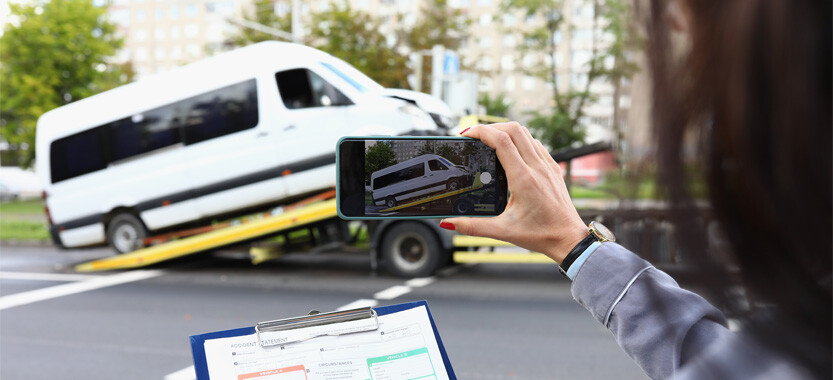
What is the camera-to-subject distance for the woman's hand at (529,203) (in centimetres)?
108

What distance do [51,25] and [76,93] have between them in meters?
0.37

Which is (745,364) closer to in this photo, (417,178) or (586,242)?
(586,242)

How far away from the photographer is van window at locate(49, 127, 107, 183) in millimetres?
4094

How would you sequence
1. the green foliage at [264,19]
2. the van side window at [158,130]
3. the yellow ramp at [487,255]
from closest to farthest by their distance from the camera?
the van side window at [158,130]
the yellow ramp at [487,255]
the green foliage at [264,19]

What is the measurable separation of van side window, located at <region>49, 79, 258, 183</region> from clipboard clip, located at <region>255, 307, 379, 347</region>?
282cm

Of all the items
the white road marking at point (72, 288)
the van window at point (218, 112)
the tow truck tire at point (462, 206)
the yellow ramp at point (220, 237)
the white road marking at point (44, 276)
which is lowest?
the white road marking at point (72, 288)

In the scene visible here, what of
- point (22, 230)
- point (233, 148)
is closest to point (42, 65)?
point (233, 148)

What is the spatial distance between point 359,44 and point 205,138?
5.67ft

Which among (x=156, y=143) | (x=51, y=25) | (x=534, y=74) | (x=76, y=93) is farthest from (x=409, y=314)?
(x=534, y=74)

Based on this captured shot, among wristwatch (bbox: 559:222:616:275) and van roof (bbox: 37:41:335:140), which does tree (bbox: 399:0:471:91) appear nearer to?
van roof (bbox: 37:41:335:140)

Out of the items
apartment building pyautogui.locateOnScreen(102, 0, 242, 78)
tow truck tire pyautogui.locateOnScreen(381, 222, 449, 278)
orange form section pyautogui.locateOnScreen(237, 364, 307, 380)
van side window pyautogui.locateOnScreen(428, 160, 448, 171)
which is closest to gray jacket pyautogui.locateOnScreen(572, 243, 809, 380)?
van side window pyautogui.locateOnScreen(428, 160, 448, 171)

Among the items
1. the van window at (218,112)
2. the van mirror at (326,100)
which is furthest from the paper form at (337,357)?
the van window at (218,112)

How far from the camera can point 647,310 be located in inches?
37.2

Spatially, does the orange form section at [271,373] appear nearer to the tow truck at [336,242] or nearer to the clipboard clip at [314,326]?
the clipboard clip at [314,326]
